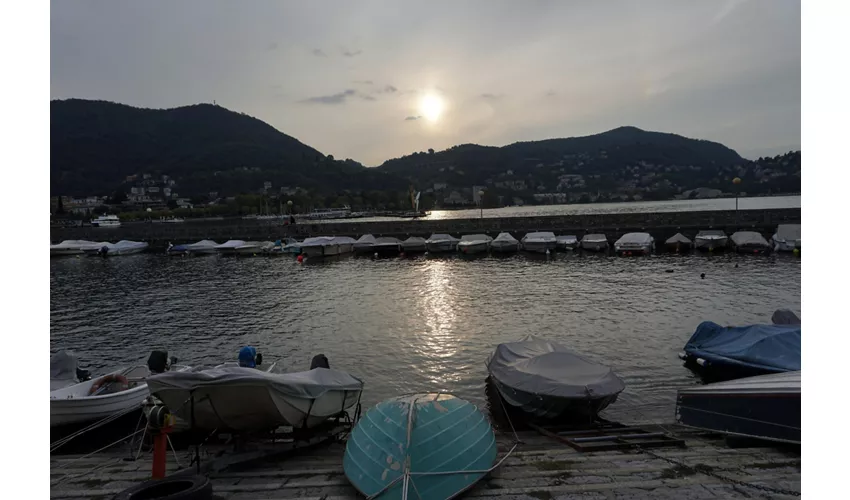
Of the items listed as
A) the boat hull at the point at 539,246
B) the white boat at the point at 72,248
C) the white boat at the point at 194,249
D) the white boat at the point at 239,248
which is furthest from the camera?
the white boat at the point at 72,248

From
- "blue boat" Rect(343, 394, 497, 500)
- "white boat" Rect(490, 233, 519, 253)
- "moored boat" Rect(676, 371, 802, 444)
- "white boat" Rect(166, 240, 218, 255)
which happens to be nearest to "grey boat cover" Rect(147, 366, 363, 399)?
"blue boat" Rect(343, 394, 497, 500)

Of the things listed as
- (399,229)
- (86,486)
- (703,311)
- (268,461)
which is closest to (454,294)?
(703,311)

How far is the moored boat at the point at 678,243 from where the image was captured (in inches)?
2002

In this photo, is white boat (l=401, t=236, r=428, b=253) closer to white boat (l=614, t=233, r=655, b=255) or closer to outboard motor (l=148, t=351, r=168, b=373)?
white boat (l=614, t=233, r=655, b=255)

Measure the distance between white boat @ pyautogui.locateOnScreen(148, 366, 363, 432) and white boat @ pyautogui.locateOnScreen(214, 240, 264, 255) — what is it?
174 ft

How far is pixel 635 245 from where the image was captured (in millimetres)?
49344

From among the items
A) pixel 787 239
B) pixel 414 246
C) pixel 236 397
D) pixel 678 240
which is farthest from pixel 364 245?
pixel 236 397

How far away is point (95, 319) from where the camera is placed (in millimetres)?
28141

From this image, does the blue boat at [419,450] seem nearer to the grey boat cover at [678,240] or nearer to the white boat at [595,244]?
the white boat at [595,244]

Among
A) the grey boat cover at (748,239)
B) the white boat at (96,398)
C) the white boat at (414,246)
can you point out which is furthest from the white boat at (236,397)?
the grey boat cover at (748,239)

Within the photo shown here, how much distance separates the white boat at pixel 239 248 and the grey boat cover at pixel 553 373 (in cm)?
5045

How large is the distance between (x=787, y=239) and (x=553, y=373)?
1758 inches

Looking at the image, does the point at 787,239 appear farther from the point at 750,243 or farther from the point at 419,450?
the point at 419,450

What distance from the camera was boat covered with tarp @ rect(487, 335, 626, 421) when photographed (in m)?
12.0
